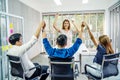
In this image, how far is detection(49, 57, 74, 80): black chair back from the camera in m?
2.03

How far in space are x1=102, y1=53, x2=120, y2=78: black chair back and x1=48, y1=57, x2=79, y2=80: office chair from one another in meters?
0.50

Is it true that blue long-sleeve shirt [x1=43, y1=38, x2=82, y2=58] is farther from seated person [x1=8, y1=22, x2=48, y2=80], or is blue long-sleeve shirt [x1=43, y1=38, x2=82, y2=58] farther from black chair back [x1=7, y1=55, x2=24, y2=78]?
black chair back [x1=7, y1=55, x2=24, y2=78]

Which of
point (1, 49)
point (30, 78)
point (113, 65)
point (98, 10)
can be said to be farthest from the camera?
→ point (98, 10)

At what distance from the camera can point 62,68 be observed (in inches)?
82.0

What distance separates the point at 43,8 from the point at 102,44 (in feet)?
21.7

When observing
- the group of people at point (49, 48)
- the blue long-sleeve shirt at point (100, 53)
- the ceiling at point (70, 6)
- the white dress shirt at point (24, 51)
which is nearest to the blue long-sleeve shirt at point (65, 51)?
the group of people at point (49, 48)

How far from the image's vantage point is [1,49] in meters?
2.88

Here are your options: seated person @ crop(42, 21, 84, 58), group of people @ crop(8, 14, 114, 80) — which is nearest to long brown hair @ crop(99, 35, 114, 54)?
group of people @ crop(8, 14, 114, 80)

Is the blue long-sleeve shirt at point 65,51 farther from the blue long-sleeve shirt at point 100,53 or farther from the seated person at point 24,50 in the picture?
the blue long-sleeve shirt at point 100,53

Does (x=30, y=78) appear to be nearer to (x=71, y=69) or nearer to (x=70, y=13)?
(x=71, y=69)

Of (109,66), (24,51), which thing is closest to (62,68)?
(24,51)

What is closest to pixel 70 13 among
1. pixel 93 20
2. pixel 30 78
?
pixel 93 20

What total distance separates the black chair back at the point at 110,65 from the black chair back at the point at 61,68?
1.75 feet

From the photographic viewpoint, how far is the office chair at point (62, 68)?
203 cm
